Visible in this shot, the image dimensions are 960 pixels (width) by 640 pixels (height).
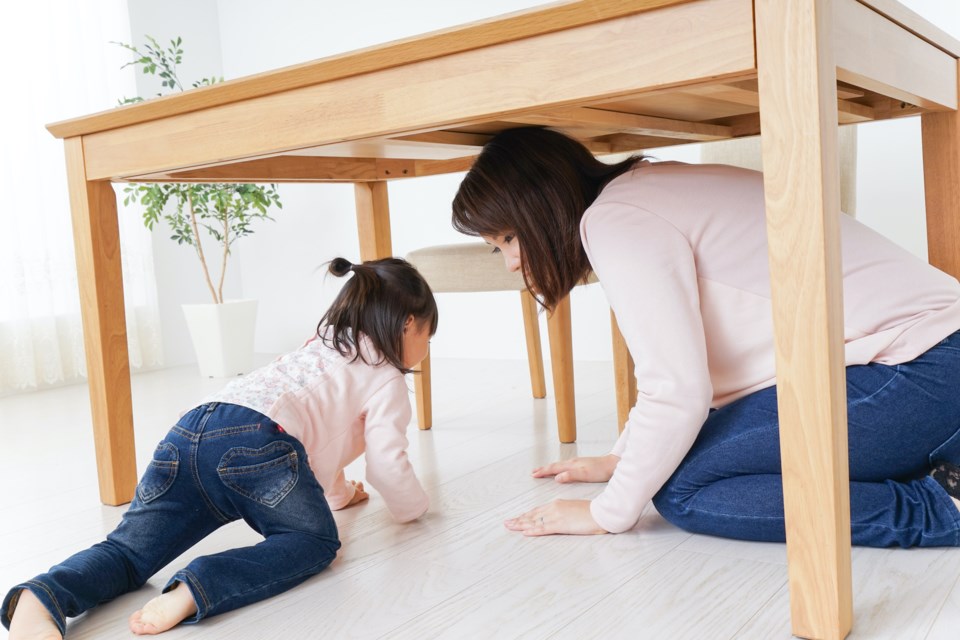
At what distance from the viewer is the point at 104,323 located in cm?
155

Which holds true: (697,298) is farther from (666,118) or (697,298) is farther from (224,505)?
(224,505)

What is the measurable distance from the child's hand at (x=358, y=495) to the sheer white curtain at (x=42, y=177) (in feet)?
7.03

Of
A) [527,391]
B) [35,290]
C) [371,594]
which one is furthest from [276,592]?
[35,290]

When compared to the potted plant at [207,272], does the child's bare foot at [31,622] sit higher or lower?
lower

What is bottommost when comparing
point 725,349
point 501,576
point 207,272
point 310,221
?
point 501,576

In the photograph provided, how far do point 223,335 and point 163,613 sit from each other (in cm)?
238

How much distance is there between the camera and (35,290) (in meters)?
3.21

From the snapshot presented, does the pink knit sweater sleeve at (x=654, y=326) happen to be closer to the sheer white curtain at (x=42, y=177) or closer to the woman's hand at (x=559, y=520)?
the woman's hand at (x=559, y=520)

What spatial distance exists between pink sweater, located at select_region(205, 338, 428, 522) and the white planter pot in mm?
2064

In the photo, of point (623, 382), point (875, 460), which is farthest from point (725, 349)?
point (623, 382)

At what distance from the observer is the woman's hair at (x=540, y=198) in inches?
47.1

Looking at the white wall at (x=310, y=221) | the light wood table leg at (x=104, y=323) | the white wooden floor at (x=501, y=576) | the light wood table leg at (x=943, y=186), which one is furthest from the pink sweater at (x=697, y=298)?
the white wall at (x=310, y=221)

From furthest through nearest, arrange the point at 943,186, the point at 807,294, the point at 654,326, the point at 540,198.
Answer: the point at 943,186 → the point at 540,198 → the point at 654,326 → the point at 807,294

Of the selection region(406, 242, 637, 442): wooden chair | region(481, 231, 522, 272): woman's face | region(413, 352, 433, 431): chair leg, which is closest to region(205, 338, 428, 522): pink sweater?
region(481, 231, 522, 272): woman's face
